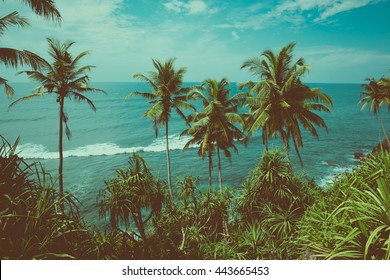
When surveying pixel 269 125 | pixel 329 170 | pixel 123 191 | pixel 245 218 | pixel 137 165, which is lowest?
pixel 329 170

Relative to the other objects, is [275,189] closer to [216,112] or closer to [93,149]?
[216,112]

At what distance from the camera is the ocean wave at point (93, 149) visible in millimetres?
31469

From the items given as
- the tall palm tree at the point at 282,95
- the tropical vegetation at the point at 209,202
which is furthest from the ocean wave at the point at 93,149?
the tall palm tree at the point at 282,95

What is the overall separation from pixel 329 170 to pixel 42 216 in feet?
94.9

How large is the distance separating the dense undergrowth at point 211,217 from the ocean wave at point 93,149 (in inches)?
1019

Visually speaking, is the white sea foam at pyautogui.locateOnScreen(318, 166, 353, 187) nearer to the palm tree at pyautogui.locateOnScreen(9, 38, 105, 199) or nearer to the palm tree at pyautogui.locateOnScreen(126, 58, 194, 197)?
the palm tree at pyautogui.locateOnScreen(126, 58, 194, 197)

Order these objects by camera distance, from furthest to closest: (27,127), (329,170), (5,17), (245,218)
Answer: (27,127) < (329,170) < (245,218) < (5,17)

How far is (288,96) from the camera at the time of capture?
12.4m

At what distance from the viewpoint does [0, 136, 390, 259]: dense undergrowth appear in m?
3.52

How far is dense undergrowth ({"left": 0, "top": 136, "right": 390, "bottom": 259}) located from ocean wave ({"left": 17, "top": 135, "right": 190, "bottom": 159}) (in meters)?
25.9

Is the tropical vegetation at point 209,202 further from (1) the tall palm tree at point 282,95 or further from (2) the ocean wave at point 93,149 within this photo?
(2) the ocean wave at point 93,149

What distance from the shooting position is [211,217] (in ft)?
31.5

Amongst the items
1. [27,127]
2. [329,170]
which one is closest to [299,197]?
[329,170]
